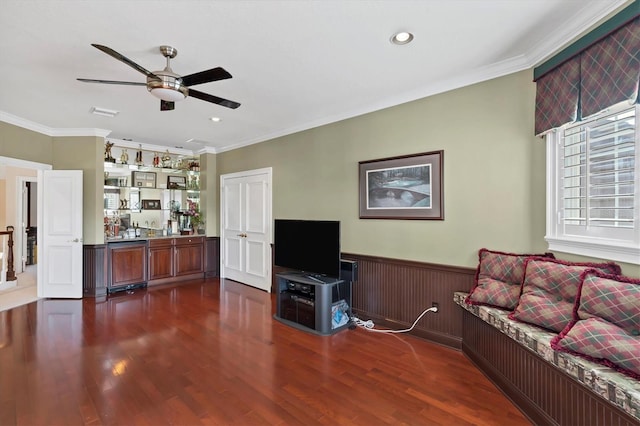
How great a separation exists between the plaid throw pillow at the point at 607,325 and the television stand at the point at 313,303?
6.83 ft

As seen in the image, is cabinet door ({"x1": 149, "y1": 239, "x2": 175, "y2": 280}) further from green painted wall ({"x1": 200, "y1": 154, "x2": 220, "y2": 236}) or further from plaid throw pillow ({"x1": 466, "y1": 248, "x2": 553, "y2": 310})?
plaid throw pillow ({"x1": 466, "y1": 248, "x2": 553, "y2": 310})

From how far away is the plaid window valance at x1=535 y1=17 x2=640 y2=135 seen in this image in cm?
175

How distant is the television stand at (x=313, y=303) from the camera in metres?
3.38

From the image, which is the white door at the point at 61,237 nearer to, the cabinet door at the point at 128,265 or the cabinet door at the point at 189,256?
the cabinet door at the point at 128,265

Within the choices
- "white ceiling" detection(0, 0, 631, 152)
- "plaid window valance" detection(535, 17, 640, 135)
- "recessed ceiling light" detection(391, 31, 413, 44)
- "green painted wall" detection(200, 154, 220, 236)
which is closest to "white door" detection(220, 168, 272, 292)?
"green painted wall" detection(200, 154, 220, 236)

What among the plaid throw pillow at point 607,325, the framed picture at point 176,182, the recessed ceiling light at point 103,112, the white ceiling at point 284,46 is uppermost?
the white ceiling at point 284,46

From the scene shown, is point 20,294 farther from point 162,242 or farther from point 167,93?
point 167,93

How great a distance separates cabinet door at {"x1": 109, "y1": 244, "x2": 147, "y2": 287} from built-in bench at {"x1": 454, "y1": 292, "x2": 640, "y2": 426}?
517 cm

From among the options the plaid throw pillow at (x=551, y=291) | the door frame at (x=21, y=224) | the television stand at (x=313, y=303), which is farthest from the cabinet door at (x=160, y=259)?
the plaid throw pillow at (x=551, y=291)

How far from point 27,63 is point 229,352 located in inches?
125

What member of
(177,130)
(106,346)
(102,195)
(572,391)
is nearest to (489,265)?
(572,391)

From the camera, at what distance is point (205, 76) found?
2.30 metres

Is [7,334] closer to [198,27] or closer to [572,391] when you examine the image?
[198,27]

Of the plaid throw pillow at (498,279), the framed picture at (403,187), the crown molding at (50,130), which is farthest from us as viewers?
the crown molding at (50,130)
